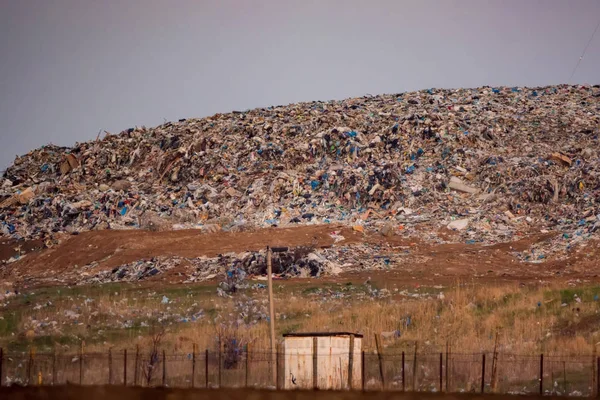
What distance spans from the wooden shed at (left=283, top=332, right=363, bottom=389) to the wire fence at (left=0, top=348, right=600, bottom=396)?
0.20 feet

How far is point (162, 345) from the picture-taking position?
71.3 ft

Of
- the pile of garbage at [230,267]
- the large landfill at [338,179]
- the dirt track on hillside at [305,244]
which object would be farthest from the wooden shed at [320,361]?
the large landfill at [338,179]

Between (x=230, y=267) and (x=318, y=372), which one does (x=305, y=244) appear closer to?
(x=230, y=267)

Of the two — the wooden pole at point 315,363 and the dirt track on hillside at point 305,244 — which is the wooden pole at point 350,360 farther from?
the dirt track on hillside at point 305,244

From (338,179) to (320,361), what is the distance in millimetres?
21305

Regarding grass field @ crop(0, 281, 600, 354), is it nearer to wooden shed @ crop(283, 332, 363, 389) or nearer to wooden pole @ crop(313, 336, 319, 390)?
wooden shed @ crop(283, 332, 363, 389)

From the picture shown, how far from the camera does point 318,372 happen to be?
1748 centimetres

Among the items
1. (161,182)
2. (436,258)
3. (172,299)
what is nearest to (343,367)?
(172,299)

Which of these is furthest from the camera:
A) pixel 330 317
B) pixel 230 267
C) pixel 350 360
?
pixel 230 267

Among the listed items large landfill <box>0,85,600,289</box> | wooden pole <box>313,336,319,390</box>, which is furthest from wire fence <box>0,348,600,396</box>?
large landfill <box>0,85,600,289</box>

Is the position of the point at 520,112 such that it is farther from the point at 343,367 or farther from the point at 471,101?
the point at 343,367

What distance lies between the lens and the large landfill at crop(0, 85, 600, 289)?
33.4 meters

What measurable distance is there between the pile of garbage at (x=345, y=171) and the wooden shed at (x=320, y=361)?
1271cm

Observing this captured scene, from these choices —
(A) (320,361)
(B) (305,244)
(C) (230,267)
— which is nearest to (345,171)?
(B) (305,244)
